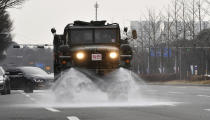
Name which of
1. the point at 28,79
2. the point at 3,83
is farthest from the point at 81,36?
the point at 28,79

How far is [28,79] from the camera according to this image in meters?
33.0

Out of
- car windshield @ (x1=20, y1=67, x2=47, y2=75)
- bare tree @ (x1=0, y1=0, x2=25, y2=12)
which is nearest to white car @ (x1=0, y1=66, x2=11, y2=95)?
car windshield @ (x1=20, y1=67, x2=47, y2=75)

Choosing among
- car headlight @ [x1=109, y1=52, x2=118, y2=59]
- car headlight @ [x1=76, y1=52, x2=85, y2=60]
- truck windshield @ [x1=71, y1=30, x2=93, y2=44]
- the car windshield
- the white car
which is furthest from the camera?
the car windshield

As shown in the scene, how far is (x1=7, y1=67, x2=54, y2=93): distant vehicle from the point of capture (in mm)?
32625

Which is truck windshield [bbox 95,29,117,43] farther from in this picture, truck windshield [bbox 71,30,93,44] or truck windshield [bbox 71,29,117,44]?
truck windshield [bbox 71,30,93,44]

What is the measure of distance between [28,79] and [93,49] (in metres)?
14.0

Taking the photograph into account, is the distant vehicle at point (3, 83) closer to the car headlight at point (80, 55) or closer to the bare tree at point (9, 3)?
the car headlight at point (80, 55)

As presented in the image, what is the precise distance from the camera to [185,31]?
207ft

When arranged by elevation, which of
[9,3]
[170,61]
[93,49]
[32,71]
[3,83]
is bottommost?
[170,61]

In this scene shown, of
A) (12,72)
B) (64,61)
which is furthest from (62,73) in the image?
(12,72)

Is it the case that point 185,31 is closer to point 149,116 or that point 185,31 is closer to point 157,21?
point 157,21

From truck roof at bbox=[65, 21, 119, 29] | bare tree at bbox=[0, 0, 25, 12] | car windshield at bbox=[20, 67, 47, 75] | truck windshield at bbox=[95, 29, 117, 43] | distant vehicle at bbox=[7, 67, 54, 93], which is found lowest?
distant vehicle at bbox=[7, 67, 54, 93]

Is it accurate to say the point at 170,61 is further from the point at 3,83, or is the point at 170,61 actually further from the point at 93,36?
the point at 93,36

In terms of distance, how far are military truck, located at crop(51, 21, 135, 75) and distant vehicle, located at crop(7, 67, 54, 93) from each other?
11.3 m
